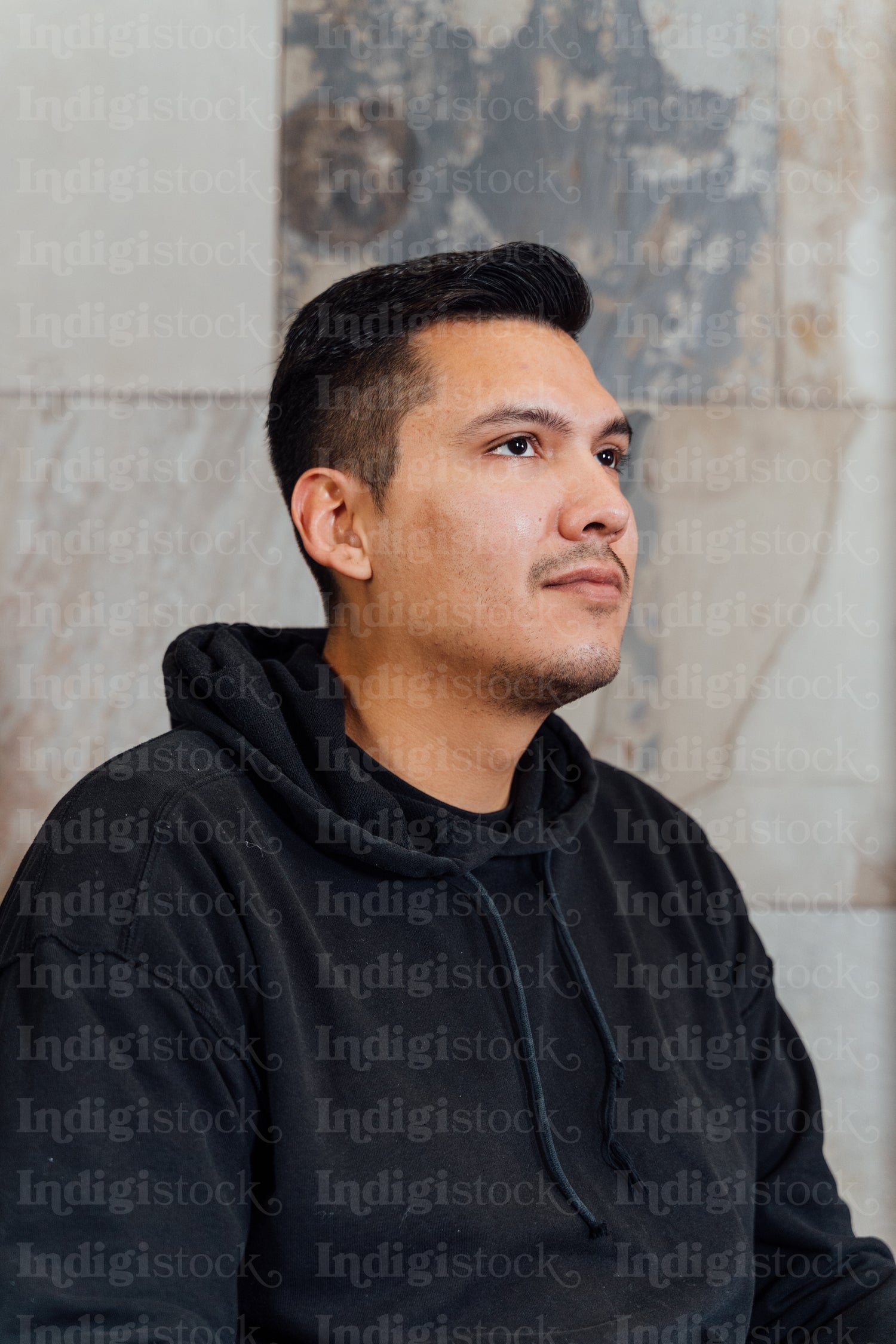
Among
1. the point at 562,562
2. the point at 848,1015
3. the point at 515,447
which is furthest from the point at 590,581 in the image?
the point at 848,1015

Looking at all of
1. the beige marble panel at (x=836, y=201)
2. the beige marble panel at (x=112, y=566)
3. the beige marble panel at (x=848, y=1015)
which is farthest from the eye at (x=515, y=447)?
the beige marble panel at (x=848, y=1015)

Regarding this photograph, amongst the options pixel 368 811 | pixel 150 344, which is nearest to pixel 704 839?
pixel 368 811

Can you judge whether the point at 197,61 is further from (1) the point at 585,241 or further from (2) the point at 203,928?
(2) the point at 203,928

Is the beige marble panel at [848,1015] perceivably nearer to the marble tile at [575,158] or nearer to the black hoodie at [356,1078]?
the black hoodie at [356,1078]

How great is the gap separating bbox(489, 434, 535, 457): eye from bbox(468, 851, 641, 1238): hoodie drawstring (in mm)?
406

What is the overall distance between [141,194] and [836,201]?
102 cm

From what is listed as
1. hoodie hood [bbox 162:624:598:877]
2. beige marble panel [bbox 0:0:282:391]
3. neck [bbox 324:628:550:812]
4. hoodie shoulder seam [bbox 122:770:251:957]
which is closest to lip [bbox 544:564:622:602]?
neck [bbox 324:628:550:812]

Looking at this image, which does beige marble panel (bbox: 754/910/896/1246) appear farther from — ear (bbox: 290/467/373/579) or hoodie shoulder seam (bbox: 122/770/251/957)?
hoodie shoulder seam (bbox: 122/770/251/957)

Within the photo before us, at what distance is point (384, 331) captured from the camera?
50.0 inches

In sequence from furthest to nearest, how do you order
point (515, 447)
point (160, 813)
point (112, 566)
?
point (112, 566), point (515, 447), point (160, 813)

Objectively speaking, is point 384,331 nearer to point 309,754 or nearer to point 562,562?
point 562,562

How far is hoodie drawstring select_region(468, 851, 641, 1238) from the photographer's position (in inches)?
41.1

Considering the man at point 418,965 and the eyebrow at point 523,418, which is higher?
the eyebrow at point 523,418

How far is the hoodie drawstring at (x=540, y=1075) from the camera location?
1.04 m
